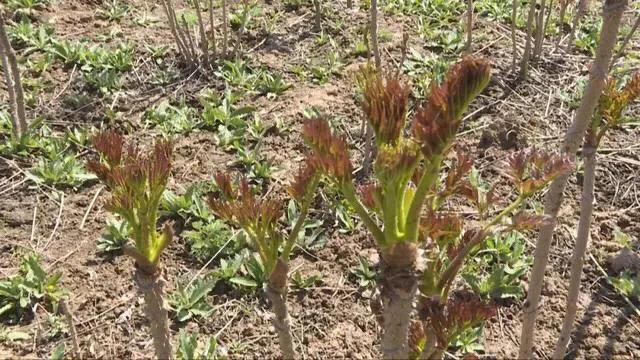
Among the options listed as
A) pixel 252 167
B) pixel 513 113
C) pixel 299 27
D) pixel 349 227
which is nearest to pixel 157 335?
A: pixel 349 227

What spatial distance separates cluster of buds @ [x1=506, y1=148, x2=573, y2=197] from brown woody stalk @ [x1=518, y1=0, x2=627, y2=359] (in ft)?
0.32

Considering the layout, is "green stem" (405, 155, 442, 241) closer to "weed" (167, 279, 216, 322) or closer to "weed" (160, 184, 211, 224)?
"weed" (167, 279, 216, 322)

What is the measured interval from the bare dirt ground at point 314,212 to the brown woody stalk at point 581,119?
0.53 metres

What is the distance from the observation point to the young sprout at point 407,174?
1039 mm

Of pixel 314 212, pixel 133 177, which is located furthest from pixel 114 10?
pixel 133 177

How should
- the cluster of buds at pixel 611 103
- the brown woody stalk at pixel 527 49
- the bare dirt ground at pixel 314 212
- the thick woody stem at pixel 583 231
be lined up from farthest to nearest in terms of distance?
the brown woody stalk at pixel 527 49, the bare dirt ground at pixel 314 212, the thick woody stem at pixel 583 231, the cluster of buds at pixel 611 103

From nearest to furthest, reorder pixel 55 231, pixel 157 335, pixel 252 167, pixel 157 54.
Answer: pixel 157 335, pixel 55 231, pixel 252 167, pixel 157 54

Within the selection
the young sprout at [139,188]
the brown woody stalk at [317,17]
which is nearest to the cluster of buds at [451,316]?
the young sprout at [139,188]

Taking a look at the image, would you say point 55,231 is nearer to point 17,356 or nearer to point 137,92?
point 17,356

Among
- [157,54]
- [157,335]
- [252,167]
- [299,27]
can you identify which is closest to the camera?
[157,335]

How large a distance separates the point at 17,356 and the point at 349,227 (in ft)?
4.34

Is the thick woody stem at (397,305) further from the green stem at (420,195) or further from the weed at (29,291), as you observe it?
the weed at (29,291)

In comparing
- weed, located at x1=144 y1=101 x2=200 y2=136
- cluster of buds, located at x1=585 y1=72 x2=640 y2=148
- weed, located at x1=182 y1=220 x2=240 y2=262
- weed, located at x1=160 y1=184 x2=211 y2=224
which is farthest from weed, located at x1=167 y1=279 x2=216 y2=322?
cluster of buds, located at x1=585 y1=72 x2=640 y2=148

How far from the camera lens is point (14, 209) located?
2846 mm
